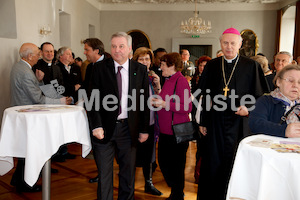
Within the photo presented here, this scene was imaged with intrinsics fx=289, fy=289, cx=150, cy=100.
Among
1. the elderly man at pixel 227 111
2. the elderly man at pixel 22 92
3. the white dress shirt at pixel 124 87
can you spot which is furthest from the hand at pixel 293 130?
the elderly man at pixel 22 92

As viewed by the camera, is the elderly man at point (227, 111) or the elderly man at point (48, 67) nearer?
the elderly man at point (227, 111)

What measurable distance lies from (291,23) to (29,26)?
1164cm

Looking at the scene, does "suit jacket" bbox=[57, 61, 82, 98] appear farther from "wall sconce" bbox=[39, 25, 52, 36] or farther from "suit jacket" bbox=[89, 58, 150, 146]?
"suit jacket" bbox=[89, 58, 150, 146]

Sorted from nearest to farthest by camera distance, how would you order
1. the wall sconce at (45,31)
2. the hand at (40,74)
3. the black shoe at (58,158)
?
the hand at (40,74)
the black shoe at (58,158)
the wall sconce at (45,31)

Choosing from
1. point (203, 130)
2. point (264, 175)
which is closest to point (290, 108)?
point (264, 175)

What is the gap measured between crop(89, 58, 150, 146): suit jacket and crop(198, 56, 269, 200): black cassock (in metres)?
0.79

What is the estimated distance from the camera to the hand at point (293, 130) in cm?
224

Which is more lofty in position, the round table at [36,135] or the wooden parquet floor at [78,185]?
the round table at [36,135]

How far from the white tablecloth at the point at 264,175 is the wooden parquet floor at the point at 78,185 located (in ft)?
6.30

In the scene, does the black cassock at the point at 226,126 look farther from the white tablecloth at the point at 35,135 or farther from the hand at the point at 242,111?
the white tablecloth at the point at 35,135

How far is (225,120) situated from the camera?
314 cm

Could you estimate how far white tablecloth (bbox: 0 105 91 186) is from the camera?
9.55 feet

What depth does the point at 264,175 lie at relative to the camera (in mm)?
1832

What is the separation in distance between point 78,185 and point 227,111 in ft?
7.93
